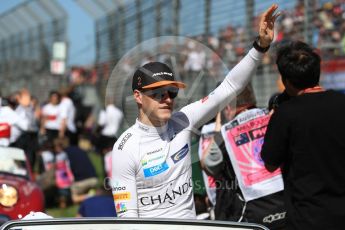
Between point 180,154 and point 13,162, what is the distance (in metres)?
4.40

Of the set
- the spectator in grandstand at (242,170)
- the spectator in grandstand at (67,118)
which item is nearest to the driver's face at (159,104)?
the spectator in grandstand at (242,170)

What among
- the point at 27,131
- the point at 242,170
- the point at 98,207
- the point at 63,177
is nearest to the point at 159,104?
the point at 242,170

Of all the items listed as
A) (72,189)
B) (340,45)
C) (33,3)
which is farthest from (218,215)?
(33,3)

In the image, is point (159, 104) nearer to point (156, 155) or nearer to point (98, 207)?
point (156, 155)

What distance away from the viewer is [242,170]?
4.75 meters

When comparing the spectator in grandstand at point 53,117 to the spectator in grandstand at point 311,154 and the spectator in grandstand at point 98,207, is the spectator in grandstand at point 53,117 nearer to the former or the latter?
the spectator in grandstand at point 98,207

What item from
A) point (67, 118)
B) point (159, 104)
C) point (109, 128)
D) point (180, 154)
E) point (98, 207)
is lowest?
point (98, 207)

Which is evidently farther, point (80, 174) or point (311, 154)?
point (80, 174)

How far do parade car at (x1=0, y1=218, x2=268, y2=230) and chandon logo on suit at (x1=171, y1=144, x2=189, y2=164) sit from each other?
83 centimetres

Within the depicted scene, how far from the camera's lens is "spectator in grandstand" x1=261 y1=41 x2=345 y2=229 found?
3703mm

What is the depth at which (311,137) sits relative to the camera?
3717 millimetres

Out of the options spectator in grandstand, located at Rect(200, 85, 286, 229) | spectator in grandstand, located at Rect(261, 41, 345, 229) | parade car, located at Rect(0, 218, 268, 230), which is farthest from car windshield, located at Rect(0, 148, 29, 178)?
parade car, located at Rect(0, 218, 268, 230)

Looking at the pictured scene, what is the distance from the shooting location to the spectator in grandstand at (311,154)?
3703 millimetres

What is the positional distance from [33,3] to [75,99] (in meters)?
8.60
